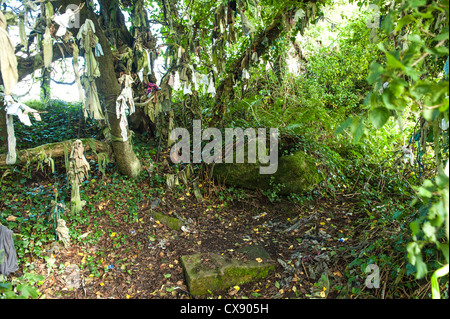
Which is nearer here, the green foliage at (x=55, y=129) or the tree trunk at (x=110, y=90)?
the tree trunk at (x=110, y=90)

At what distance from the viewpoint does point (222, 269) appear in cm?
295

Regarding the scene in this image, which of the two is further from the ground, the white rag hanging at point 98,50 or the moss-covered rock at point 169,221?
the white rag hanging at point 98,50

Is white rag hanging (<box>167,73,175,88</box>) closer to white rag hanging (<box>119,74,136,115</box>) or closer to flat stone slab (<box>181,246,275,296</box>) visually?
white rag hanging (<box>119,74,136,115</box>)

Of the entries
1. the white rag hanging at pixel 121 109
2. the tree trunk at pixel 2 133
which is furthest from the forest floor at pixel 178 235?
the white rag hanging at pixel 121 109

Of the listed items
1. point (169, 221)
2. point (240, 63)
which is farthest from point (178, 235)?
point (240, 63)

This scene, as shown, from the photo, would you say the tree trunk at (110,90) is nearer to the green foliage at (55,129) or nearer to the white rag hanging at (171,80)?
the white rag hanging at (171,80)

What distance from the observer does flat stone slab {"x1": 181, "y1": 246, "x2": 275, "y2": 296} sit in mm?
2844

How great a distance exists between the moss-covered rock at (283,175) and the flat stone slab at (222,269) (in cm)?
142

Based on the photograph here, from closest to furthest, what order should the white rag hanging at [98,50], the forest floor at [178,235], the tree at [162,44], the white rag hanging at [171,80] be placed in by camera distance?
the forest floor at [178,235] < the white rag hanging at [98,50] < the tree at [162,44] < the white rag hanging at [171,80]

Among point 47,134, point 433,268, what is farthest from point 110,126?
point 433,268

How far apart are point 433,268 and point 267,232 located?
1.95 m

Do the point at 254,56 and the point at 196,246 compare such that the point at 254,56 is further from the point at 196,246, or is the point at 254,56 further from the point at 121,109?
the point at 196,246

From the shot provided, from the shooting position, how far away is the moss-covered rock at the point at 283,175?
441cm
